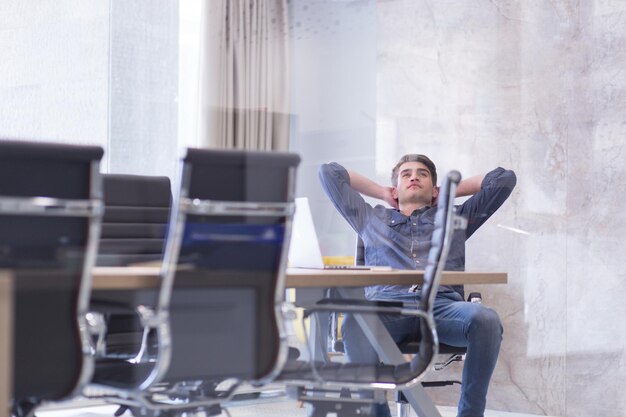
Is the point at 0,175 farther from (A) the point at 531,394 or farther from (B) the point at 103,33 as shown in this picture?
(A) the point at 531,394

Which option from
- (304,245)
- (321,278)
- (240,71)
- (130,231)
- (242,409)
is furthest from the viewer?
(240,71)

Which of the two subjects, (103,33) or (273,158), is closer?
(273,158)

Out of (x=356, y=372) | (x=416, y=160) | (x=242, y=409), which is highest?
(x=416, y=160)

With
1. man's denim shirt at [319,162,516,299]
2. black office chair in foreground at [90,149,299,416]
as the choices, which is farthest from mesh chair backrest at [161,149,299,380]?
man's denim shirt at [319,162,516,299]

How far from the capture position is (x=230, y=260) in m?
2.57

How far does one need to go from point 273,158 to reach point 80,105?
7.35 feet

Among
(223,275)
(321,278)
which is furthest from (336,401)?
(223,275)

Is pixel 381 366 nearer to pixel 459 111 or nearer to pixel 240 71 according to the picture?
pixel 240 71

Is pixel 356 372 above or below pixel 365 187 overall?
below

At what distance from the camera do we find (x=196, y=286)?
2.54 meters

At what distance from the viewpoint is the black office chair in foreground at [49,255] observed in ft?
7.20

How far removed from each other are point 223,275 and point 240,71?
2.06 meters

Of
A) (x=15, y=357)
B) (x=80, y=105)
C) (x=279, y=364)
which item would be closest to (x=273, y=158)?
(x=279, y=364)

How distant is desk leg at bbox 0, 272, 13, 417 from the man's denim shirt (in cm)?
184
